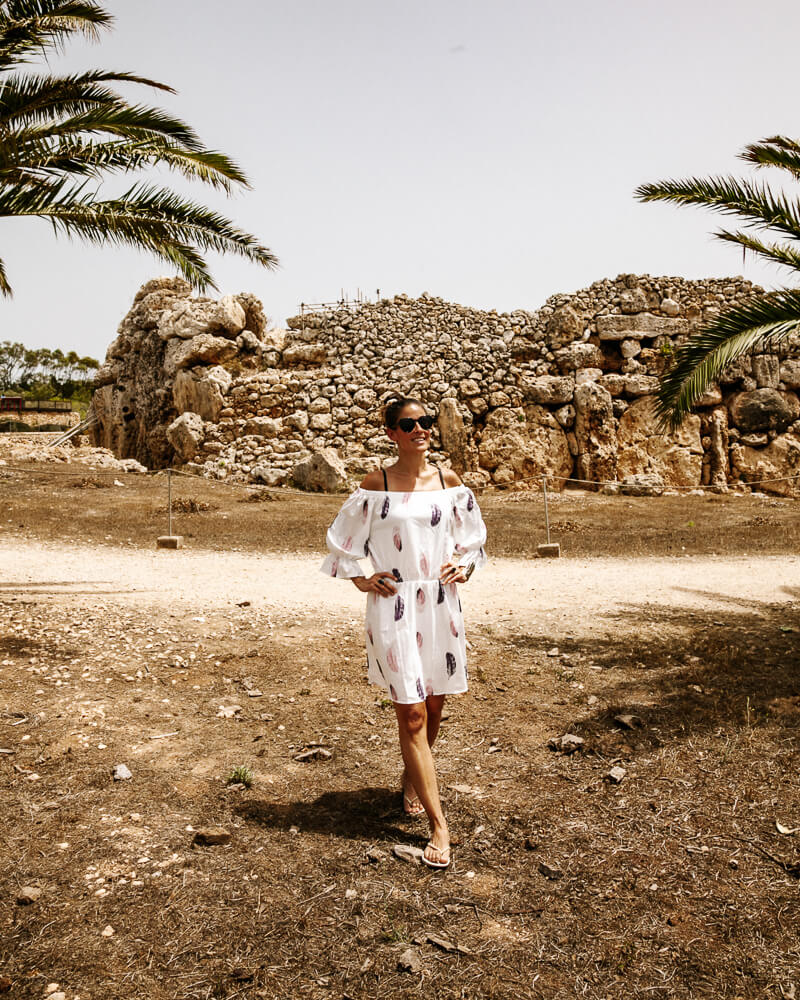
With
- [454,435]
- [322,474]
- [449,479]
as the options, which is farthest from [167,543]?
[454,435]

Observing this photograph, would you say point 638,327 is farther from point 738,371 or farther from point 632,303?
point 738,371

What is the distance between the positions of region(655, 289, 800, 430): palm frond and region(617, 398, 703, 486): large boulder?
14046 millimetres

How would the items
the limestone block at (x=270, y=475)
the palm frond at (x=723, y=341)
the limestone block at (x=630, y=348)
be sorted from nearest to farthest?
1. the palm frond at (x=723, y=341)
2. the limestone block at (x=270, y=475)
3. the limestone block at (x=630, y=348)

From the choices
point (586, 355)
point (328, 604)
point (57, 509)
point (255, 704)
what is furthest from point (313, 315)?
point (255, 704)

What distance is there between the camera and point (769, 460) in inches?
784

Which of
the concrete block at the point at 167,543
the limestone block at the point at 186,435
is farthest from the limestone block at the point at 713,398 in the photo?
the concrete block at the point at 167,543

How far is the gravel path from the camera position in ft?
25.3

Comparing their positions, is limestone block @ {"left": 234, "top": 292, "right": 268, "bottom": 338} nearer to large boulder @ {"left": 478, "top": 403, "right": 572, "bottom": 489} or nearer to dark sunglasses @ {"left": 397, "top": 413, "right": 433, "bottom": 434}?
large boulder @ {"left": 478, "top": 403, "right": 572, "bottom": 489}

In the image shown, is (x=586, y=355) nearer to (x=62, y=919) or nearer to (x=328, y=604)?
(x=328, y=604)

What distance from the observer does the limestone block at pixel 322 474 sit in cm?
1794

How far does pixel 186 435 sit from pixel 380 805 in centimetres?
1876

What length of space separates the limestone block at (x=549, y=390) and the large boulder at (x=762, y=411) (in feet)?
15.4

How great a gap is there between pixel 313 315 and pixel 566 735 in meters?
20.8

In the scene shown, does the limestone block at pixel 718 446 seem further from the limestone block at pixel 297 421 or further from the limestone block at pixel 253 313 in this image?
the limestone block at pixel 253 313
